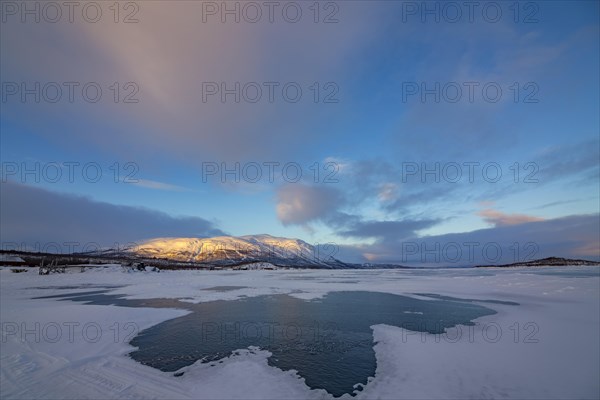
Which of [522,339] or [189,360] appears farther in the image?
[522,339]

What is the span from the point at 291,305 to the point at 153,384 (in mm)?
13396

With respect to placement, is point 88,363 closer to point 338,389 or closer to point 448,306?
point 338,389

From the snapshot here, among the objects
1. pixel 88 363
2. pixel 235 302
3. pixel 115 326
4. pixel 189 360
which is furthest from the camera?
pixel 235 302

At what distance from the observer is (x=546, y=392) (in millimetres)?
7262

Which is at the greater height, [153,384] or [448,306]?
[153,384]

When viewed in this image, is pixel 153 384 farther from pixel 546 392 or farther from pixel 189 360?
pixel 546 392

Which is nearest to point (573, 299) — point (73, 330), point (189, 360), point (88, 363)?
point (189, 360)

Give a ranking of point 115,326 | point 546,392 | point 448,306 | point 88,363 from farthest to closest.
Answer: point 448,306 → point 115,326 → point 88,363 → point 546,392

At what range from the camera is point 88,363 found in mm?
8711

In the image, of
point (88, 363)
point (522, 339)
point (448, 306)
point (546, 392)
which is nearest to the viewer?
point (546, 392)

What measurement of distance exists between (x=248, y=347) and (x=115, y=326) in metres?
6.86

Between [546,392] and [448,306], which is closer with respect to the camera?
[546,392]

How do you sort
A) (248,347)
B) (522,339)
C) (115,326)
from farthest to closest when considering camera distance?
(115,326), (522,339), (248,347)

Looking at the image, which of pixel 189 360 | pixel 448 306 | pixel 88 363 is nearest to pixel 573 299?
pixel 448 306
